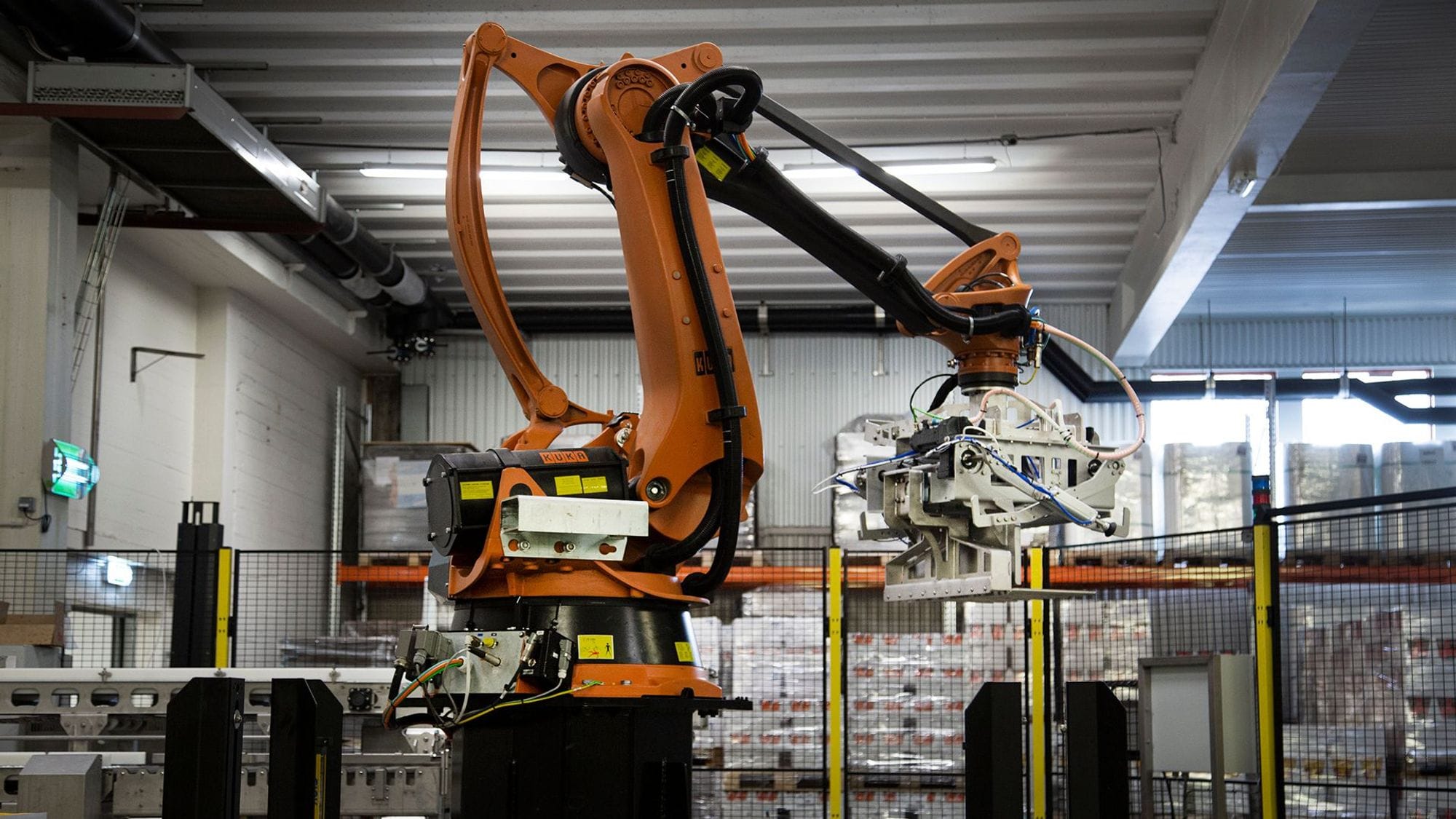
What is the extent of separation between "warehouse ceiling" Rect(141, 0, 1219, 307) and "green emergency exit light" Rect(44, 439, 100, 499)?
2.98m

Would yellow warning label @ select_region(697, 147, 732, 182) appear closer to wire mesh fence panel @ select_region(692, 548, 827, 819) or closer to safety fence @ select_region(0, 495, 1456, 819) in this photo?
safety fence @ select_region(0, 495, 1456, 819)

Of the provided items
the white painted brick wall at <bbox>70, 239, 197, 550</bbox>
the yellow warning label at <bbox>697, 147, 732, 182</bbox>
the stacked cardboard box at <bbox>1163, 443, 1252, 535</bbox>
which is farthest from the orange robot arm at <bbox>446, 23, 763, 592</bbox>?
the stacked cardboard box at <bbox>1163, 443, 1252, 535</bbox>

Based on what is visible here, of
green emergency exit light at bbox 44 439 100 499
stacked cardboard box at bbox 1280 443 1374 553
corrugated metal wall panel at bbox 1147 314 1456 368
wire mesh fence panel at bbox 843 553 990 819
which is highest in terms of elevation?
corrugated metal wall panel at bbox 1147 314 1456 368

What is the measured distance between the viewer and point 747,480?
5109 mm

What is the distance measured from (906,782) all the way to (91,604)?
21.3 feet

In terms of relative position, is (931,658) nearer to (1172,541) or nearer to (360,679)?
(1172,541)

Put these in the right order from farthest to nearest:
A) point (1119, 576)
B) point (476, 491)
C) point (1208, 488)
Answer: point (1208, 488) → point (1119, 576) → point (476, 491)

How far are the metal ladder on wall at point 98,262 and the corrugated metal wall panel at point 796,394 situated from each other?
6.71 meters

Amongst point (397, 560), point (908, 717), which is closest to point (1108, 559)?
point (908, 717)

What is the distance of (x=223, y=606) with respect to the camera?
963 centimetres

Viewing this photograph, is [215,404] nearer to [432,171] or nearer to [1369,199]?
[432,171]

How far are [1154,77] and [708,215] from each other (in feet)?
23.8

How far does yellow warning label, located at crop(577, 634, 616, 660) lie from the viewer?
4582 millimetres

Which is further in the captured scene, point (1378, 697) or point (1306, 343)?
point (1306, 343)
